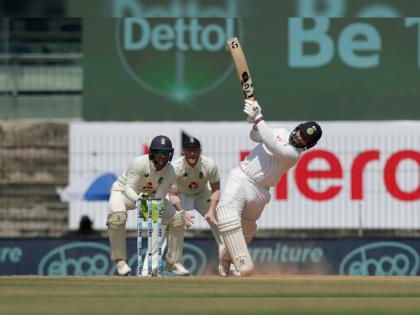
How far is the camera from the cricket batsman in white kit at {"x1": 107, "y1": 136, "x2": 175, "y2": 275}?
1390cm

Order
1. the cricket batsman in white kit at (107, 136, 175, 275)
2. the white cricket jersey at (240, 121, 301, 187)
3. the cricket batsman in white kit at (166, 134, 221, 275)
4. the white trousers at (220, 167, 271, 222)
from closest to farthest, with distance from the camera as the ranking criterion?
the white cricket jersey at (240, 121, 301, 187), the white trousers at (220, 167, 271, 222), the cricket batsman in white kit at (107, 136, 175, 275), the cricket batsman in white kit at (166, 134, 221, 275)

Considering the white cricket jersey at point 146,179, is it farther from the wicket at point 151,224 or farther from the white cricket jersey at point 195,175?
the white cricket jersey at point 195,175

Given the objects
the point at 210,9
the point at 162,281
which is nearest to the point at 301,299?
the point at 162,281

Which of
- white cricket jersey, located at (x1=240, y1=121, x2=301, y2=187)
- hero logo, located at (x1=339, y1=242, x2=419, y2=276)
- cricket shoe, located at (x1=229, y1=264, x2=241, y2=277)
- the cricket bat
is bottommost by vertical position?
hero logo, located at (x1=339, y1=242, x2=419, y2=276)

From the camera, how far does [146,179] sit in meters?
14.0

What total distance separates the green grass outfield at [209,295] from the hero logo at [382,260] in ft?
19.6

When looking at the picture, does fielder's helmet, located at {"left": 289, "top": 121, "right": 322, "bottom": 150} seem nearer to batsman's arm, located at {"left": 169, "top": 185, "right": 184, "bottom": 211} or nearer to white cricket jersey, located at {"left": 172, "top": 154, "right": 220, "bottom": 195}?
batsman's arm, located at {"left": 169, "top": 185, "right": 184, "bottom": 211}

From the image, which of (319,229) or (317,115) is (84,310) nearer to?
(319,229)

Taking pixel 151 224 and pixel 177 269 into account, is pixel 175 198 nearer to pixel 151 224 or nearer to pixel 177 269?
pixel 177 269

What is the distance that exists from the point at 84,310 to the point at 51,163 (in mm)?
14027

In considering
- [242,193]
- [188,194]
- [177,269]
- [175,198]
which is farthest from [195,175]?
[242,193]

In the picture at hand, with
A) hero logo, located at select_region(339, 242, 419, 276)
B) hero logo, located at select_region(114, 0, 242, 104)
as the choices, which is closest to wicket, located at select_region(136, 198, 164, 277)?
hero logo, located at select_region(339, 242, 419, 276)

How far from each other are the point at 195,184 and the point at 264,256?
3578 millimetres

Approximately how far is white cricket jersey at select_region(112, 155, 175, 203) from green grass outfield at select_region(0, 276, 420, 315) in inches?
44.0
